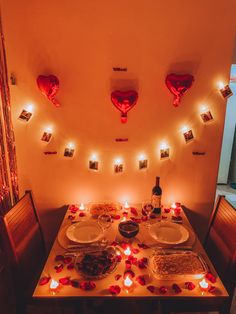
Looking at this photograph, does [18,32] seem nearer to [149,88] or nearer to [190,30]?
[149,88]

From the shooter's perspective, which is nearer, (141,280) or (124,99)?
(141,280)

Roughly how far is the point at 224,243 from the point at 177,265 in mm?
402

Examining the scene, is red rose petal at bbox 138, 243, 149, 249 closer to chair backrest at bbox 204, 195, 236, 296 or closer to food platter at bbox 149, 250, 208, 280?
food platter at bbox 149, 250, 208, 280

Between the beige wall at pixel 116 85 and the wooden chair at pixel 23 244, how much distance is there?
353mm

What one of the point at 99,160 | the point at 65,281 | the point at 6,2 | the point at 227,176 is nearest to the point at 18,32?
the point at 6,2

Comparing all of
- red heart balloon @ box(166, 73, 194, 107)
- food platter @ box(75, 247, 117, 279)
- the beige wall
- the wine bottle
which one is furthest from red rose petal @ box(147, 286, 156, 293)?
red heart balloon @ box(166, 73, 194, 107)

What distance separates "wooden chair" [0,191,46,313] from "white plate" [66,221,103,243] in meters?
0.27

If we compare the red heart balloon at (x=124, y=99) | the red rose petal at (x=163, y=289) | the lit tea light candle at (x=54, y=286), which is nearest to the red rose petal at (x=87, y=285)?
the lit tea light candle at (x=54, y=286)

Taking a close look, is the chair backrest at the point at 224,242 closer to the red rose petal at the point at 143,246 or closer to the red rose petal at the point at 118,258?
the red rose petal at the point at 143,246

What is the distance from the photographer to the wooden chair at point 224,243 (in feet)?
4.48

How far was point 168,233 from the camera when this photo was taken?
1.60 m

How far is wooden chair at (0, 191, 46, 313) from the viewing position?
1365 mm

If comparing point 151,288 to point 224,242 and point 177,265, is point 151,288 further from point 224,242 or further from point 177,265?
point 224,242

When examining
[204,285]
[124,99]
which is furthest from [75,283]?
[124,99]
